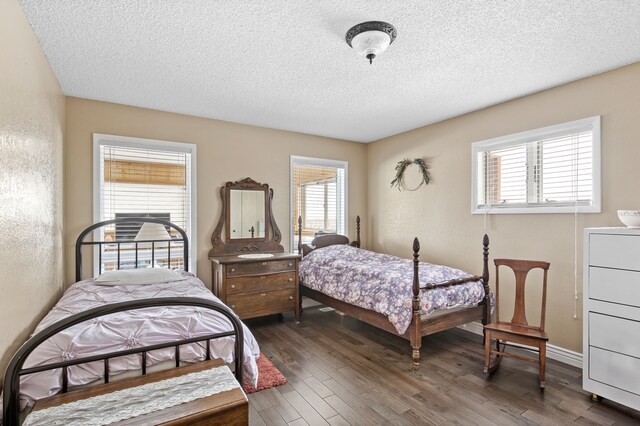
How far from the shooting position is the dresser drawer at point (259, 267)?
376cm

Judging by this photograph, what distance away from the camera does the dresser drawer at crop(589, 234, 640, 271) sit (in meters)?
2.23

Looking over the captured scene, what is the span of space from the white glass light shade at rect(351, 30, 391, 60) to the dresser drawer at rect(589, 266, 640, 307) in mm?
2170

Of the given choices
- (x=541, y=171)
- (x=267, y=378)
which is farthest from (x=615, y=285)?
(x=267, y=378)

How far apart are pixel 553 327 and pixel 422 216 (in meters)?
1.85

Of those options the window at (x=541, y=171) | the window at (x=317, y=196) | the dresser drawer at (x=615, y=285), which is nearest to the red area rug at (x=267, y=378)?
the window at (x=317, y=196)

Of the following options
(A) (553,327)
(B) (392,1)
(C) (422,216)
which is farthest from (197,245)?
(A) (553,327)

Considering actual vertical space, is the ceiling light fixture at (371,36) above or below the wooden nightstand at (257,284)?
above

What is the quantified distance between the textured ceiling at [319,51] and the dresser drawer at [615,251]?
1356 millimetres

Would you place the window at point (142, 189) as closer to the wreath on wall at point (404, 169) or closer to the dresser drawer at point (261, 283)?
the dresser drawer at point (261, 283)

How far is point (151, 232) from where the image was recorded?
3.46m

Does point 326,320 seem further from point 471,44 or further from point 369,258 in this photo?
point 471,44

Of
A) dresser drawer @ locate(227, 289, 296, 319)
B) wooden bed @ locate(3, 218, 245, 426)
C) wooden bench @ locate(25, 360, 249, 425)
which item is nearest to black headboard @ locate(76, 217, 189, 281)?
dresser drawer @ locate(227, 289, 296, 319)

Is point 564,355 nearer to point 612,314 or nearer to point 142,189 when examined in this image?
point 612,314

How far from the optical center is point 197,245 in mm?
4059
